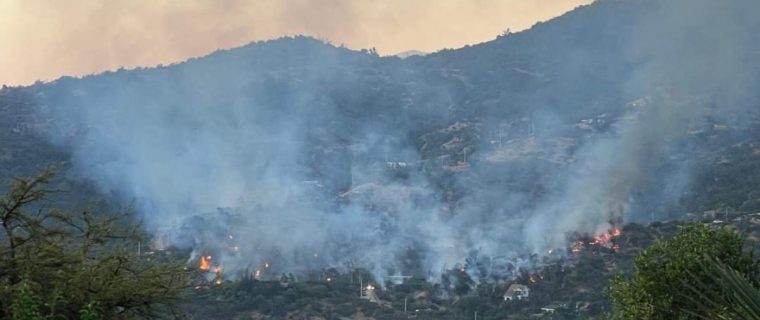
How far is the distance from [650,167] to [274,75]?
66.8 metres

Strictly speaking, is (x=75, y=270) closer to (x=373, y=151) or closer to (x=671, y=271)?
(x=671, y=271)

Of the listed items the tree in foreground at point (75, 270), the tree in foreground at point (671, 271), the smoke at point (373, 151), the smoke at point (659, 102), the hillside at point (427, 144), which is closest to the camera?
the tree in foreground at point (75, 270)

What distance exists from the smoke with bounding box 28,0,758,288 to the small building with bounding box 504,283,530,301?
23.2ft

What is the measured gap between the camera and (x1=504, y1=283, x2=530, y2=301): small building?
177 ft

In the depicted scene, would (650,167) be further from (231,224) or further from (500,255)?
(231,224)

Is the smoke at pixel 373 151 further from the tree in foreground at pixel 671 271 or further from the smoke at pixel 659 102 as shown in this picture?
the tree in foreground at pixel 671 271

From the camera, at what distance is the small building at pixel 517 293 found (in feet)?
177

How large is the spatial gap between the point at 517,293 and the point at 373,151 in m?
56.2

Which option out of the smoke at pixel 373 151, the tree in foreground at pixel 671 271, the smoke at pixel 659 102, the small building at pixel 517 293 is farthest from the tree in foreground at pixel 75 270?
the smoke at pixel 659 102

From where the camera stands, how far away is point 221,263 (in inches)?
2704

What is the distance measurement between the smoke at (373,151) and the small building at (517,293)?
706 centimetres

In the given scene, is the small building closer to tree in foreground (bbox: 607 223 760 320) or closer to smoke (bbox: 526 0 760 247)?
smoke (bbox: 526 0 760 247)

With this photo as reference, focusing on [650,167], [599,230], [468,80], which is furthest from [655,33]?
[599,230]

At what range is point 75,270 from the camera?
12.8m
